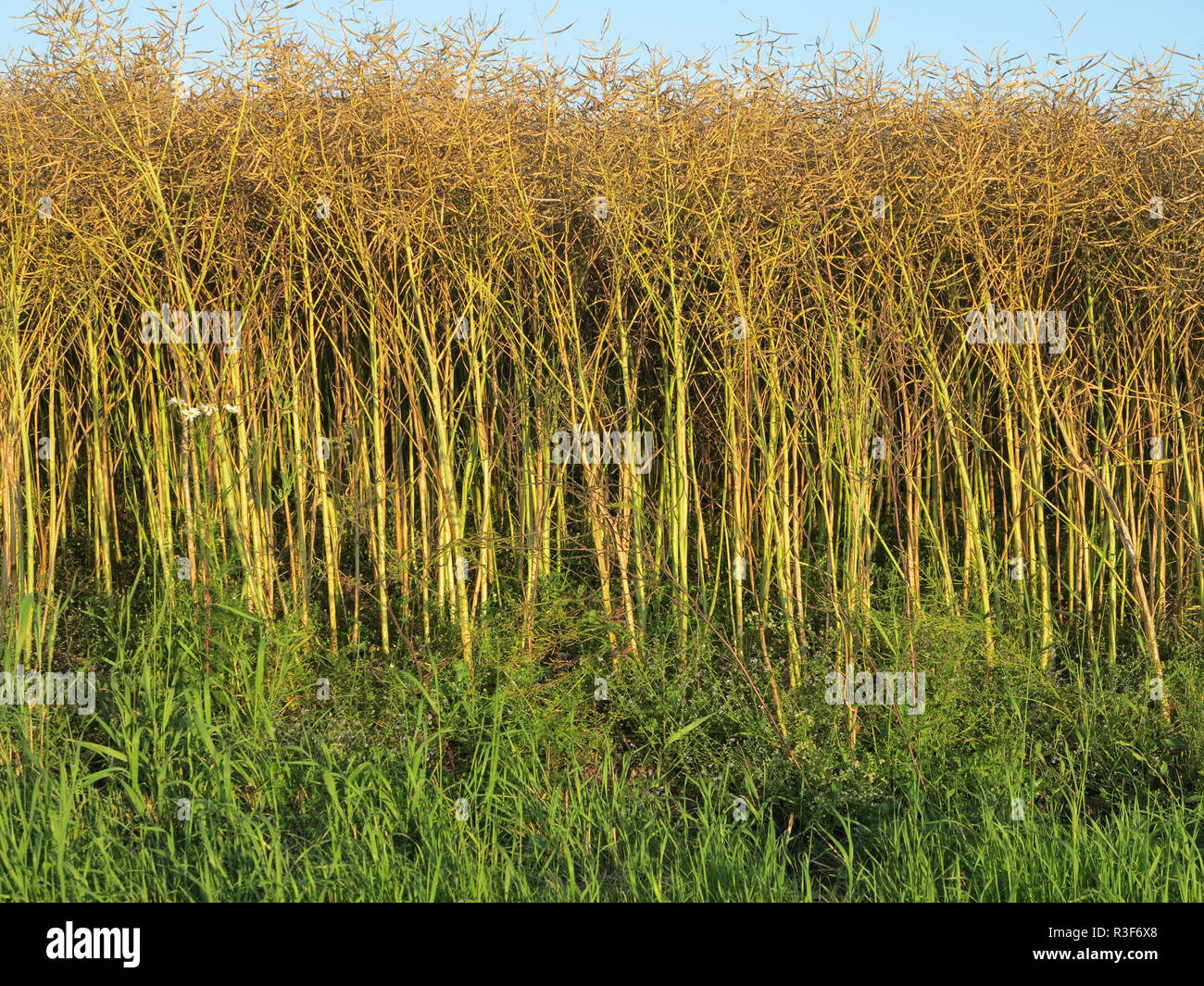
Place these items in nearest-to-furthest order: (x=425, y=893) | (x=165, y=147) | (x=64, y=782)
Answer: (x=425, y=893)
(x=64, y=782)
(x=165, y=147)

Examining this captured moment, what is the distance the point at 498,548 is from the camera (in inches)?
157

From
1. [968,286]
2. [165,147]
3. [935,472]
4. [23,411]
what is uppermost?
[165,147]

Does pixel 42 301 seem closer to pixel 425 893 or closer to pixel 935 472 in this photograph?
pixel 425 893

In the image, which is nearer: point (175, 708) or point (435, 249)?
point (175, 708)

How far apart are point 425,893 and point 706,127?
9.42 ft

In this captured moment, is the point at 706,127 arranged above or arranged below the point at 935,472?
above

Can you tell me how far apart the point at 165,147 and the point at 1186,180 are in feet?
12.2

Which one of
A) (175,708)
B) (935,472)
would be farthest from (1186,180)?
(175,708)

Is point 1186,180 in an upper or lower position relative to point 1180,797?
upper

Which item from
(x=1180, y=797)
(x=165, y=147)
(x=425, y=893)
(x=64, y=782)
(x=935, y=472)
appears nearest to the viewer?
(x=425, y=893)

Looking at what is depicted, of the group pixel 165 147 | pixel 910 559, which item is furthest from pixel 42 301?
pixel 910 559

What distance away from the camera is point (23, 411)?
3779 mm

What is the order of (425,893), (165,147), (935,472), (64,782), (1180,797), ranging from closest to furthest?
(425,893) → (64,782) → (1180,797) → (165,147) → (935,472)

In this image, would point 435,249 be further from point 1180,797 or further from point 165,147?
point 1180,797
